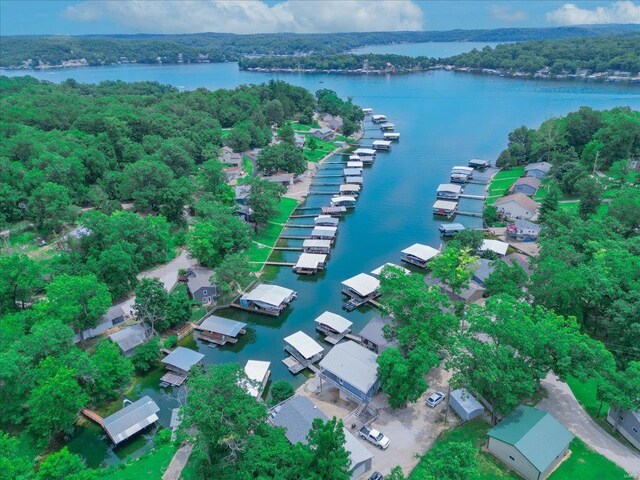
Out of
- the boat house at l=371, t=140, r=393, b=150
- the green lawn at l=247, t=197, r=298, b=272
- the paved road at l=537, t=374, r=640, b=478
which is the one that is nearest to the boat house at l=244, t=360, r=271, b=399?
the green lawn at l=247, t=197, r=298, b=272

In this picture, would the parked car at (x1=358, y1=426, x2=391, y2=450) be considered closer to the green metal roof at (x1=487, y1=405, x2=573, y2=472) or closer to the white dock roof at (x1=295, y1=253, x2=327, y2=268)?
the green metal roof at (x1=487, y1=405, x2=573, y2=472)

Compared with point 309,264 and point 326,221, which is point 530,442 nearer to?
point 309,264

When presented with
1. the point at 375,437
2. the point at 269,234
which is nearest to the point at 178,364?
the point at 375,437

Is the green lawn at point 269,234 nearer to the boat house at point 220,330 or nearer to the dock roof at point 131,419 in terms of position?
the boat house at point 220,330

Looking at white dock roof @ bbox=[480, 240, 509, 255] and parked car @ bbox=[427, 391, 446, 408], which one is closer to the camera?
parked car @ bbox=[427, 391, 446, 408]

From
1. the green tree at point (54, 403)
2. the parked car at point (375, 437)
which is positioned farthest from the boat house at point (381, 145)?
the green tree at point (54, 403)
